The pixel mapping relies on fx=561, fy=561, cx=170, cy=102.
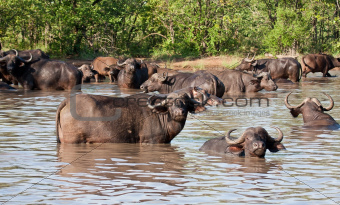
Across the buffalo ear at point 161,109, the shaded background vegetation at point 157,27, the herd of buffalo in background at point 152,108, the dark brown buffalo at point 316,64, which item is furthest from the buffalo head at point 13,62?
the dark brown buffalo at point 316,64

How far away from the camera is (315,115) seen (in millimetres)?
12141

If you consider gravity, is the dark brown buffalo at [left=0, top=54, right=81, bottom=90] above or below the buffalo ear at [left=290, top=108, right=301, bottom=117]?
above

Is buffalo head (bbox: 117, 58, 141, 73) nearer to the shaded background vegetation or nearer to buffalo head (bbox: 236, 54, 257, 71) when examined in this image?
buffalo head (bbox: 236, 54, 257, 71)

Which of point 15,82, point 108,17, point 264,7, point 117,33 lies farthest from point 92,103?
point 264,7

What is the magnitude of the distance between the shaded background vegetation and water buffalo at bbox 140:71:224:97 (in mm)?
15176

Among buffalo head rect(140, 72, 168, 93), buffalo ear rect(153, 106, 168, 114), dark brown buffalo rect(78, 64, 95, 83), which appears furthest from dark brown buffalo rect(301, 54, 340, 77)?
buffalo ear rect(153, 106, 168, 114)

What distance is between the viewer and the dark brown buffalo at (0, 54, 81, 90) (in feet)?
65.1

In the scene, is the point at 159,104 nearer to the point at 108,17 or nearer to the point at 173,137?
the point at 173,137

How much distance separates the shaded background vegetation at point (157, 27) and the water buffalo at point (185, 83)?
49.8 feet

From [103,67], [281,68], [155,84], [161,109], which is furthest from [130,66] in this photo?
[161,109]

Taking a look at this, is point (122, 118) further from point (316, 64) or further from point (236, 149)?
point (316, 64)

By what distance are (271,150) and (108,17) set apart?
2514cm

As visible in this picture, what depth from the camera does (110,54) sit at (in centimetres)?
3350

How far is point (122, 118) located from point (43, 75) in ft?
36.5
